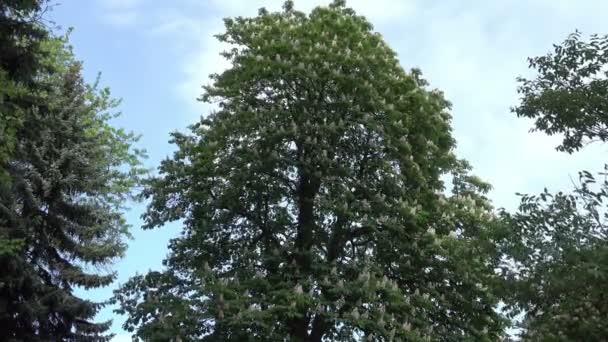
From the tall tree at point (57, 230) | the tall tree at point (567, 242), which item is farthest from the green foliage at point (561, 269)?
the tall tree at point (57, 230)

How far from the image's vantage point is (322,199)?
16.9 m

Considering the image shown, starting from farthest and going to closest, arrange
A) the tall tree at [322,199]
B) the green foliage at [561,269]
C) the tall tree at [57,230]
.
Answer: the tall tree at [57,230] < the tall tree at [322,199] < the green foliage at [561,269]

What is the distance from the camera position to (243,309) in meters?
14.6

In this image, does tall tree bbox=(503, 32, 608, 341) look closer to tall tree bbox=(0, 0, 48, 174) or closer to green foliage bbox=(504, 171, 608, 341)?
green foliage bbox=(504, 171, 608, 341)

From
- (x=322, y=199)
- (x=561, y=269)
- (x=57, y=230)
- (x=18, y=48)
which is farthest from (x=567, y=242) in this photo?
(x=57, y=230)

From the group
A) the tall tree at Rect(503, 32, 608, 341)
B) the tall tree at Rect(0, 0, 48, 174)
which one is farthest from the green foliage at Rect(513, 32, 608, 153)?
Answer: the tall tree at Rect(0, 0, 48, 174)

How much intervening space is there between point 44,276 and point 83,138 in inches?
187

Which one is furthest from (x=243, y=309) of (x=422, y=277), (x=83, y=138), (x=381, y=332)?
(x=83, y=138)

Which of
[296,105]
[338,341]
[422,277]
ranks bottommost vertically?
[338,341]

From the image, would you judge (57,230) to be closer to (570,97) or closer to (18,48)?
(18,48)

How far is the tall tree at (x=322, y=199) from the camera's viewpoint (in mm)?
16734

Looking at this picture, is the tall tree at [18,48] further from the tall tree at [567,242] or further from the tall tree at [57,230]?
the tall tree at [567,242]

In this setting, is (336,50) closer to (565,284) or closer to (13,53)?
(13,53)

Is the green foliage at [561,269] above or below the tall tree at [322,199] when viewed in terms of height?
below
